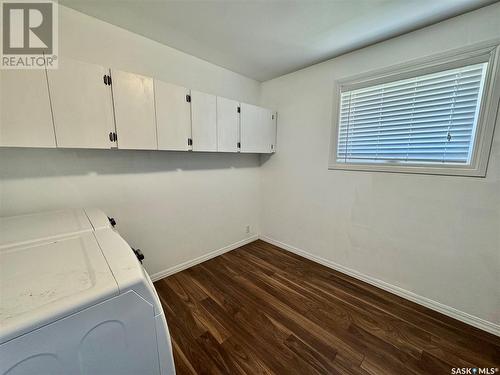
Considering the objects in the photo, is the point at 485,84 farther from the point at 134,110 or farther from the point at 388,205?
the point at 134,110

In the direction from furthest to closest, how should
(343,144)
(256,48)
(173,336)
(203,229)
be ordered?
1. (203,229)
2. (343,144)
3. (256,48)
4. (173,336)

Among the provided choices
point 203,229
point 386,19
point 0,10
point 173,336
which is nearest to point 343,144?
point 386,19

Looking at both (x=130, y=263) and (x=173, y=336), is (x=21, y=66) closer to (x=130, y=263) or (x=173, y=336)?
(x=130, y=263)

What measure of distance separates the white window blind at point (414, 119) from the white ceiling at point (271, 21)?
0.46 metres

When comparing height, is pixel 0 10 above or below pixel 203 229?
above

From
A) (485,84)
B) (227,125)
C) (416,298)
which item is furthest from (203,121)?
(416,298)

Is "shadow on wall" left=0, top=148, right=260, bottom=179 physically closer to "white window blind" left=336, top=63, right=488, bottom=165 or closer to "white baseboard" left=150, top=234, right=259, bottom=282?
"white baseboard" left=150, top=234, right=259, bottom=282

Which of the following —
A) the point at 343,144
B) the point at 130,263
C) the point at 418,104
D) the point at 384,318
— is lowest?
the point at 384,318

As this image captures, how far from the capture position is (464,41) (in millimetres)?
1550

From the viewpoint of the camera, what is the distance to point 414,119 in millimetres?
1833

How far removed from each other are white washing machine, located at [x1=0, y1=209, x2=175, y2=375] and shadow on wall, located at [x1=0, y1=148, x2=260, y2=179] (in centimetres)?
81

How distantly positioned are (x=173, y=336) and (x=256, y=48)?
8.97 feet

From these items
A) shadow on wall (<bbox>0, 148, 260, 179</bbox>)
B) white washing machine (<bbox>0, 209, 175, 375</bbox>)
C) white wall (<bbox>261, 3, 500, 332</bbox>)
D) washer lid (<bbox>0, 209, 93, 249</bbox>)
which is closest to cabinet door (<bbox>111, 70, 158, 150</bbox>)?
shadow on wall (<bbox>0, 148, 260, 179</bbox>)

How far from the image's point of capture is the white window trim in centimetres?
147
